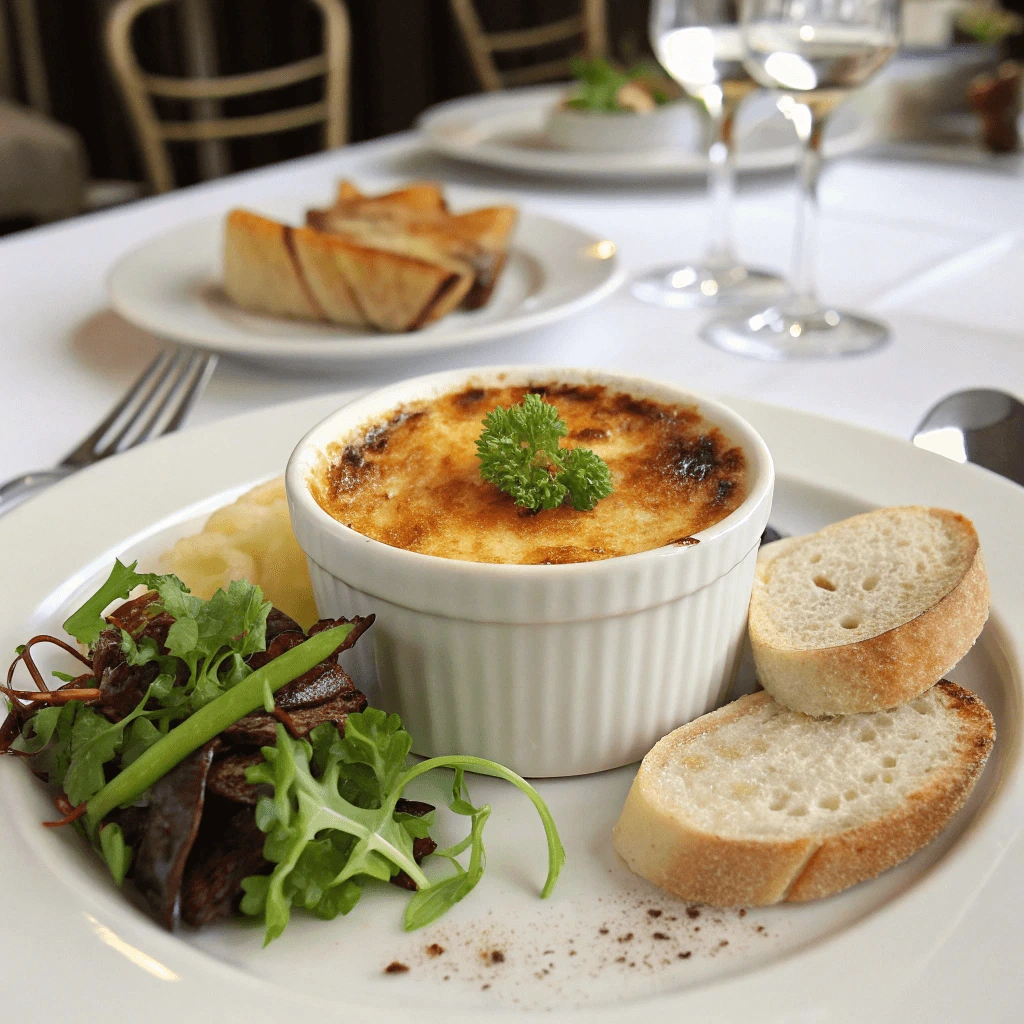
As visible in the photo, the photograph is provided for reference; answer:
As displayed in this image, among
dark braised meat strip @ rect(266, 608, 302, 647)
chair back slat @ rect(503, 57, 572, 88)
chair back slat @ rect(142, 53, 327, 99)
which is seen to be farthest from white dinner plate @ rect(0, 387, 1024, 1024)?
→ chair back slat @ rect(503, 57, 572, 88)

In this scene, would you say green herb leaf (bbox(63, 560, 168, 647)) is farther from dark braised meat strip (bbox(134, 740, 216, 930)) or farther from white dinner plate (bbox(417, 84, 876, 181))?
white dinner plate (bbox(417, 84, 876, 181))

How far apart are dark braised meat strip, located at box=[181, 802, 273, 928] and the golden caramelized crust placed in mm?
341

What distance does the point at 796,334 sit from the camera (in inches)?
87.3

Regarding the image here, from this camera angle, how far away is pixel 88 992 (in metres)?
0.82

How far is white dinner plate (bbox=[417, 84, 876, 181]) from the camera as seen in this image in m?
3.16

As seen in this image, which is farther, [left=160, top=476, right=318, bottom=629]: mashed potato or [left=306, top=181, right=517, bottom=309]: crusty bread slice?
[left=306, top=181, right=517, bottom=309]: crusty bread slice

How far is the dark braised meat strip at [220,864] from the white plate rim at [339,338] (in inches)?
41.6

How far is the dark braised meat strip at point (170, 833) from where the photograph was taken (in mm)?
Answer: 933

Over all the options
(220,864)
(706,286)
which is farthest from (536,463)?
(706,286)

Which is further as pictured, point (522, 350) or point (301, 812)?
point (522, 350)

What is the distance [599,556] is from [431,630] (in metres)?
0.19

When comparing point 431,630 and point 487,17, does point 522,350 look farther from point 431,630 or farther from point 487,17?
point 487,17

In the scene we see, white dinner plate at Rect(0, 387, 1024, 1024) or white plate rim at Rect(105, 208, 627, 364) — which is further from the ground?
white plate rim at Rect(105, 208, 627, 364)

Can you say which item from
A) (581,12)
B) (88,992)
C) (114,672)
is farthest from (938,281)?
(581,12)
